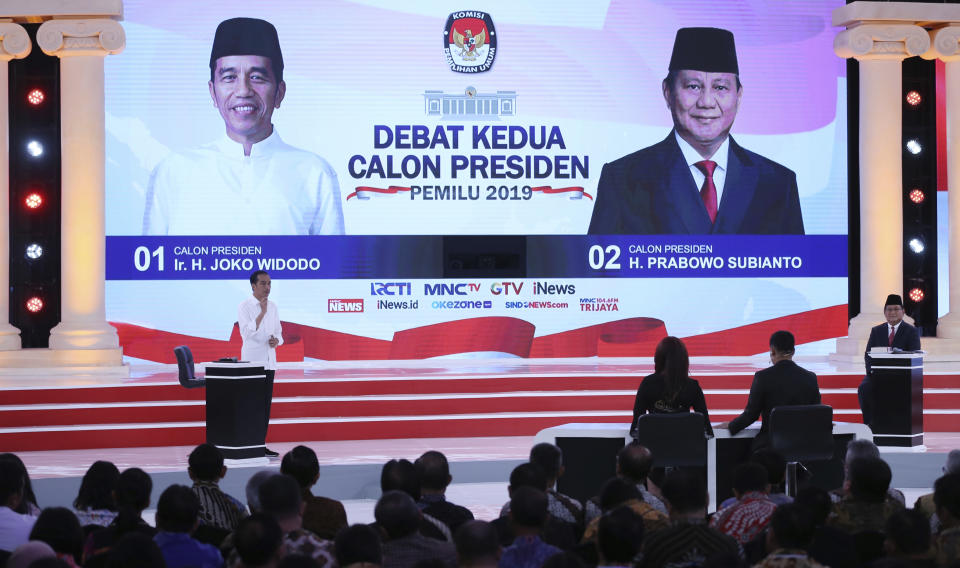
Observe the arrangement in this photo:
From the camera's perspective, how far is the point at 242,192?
11.9m

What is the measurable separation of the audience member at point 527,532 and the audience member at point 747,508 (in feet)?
2.71

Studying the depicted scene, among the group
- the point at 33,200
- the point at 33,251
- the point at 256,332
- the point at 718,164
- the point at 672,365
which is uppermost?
the point at 718,164

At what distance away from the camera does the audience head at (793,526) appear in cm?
344

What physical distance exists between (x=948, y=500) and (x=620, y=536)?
49.4 inches

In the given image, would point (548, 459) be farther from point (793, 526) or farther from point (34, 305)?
point (34, 305)

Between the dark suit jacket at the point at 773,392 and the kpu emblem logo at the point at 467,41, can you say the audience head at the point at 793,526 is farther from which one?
the kpu emblem logo at the point at 467,41

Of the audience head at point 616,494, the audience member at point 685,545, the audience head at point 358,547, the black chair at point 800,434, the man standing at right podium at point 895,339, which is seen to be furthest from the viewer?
the man standing at right podium at point 895,339

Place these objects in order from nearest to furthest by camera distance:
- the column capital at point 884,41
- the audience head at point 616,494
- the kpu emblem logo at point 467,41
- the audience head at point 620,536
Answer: the audience head at point 620,536 < the audience head at point 616,494 < the column capital at point 884,41 < the kpu emblem logo at point 467,41

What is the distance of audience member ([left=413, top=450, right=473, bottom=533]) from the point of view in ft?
14.3

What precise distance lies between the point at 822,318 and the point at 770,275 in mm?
741

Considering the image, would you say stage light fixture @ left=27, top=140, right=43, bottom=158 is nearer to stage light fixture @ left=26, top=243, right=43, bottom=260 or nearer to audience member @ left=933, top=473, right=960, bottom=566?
stage light fixture @ left=26, top=243, right=43, bottom=260

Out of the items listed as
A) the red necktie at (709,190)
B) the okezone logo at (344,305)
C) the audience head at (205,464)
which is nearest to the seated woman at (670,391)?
the audience head at (205,464)

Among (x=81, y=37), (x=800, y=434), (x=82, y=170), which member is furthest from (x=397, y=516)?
(x=81, y=37)

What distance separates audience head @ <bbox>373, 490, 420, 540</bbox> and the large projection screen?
846cm
